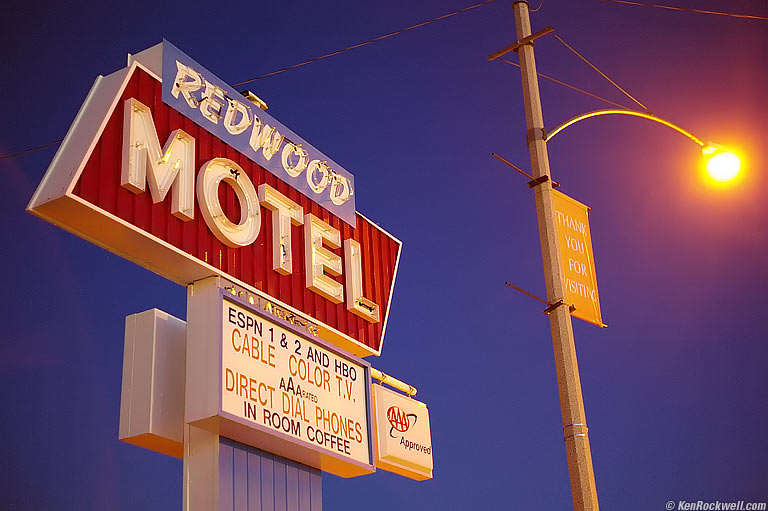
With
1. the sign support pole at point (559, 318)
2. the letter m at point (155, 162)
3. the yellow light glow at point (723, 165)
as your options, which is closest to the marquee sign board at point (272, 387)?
the letter m at point (155, 162)

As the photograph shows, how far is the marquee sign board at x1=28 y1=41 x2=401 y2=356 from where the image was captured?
28.9 ft

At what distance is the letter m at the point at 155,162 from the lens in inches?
356

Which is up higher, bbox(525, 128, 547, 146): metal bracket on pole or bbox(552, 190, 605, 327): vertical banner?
bbox(525, 128, 547, 146): metal bracket on pole

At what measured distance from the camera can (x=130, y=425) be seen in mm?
9195

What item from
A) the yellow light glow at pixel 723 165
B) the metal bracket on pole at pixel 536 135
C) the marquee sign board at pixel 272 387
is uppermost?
the yellow light glow at pixel 723 165

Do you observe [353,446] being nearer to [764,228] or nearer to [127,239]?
[127,239]

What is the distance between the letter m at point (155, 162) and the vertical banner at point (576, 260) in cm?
427

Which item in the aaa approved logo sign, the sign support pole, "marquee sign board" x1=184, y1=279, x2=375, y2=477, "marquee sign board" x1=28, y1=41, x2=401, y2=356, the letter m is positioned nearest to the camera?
"marquee sign board" x1=28, y1=41, x2=401, y2=356

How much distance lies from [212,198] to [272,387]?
185cm

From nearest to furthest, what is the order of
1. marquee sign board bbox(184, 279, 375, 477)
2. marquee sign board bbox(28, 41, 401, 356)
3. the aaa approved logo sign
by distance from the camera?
marquee sign board bbox(28, 41, 401, 356) < marquee sign board bbox(184, 279, 375, 477) < the aaa approved logo sign

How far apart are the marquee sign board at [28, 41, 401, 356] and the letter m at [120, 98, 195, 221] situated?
0.01 meters

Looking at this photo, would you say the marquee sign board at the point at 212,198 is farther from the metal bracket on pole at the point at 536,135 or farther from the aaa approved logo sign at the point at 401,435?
the metal bracket on pole at the point at 536,135

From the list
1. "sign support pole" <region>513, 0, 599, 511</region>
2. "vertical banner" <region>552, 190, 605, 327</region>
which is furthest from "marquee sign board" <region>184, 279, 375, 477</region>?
"vertical banner" <region>552, 190, 605, 327</region>

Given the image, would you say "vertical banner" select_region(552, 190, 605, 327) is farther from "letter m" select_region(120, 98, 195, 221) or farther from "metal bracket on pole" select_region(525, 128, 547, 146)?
"letter m" select_region(120, 98, 195, 221)
